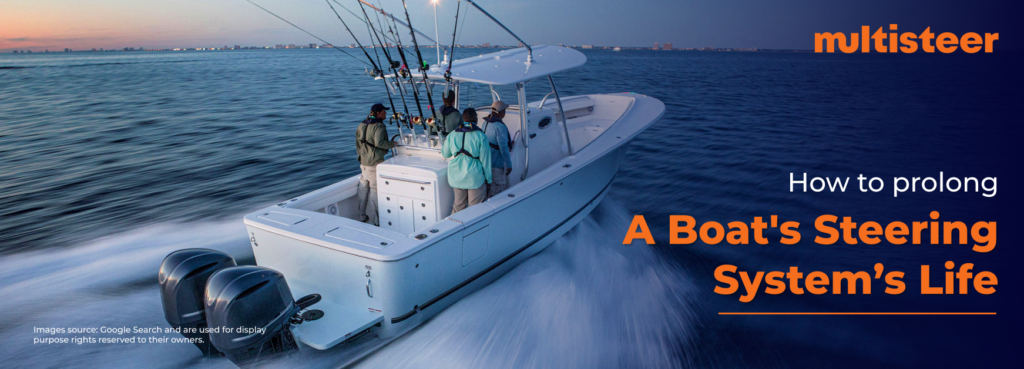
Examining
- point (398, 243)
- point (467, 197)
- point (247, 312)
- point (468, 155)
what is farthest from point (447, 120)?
point (247, 312)

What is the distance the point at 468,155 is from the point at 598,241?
2.34 m

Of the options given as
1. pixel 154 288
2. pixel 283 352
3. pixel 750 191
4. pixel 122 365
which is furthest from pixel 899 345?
pixel 154 288

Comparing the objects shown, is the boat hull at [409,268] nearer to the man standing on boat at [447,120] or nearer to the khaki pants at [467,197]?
the khaki pants at [467,197]

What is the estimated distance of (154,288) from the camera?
456 cm

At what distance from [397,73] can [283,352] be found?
241 cm

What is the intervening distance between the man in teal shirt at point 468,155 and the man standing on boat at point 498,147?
0.18 metres

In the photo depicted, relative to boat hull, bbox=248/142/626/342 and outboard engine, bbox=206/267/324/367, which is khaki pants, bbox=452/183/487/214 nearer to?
boat hull, bbox=248/142/626/342

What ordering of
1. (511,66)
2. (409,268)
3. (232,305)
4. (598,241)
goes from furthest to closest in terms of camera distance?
(598,241) < (511,66) < (409,268) < (232,305)

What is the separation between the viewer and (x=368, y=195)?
14.8 feet

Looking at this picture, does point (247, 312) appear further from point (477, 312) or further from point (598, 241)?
point (598, 241)

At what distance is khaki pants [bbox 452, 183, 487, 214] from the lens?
4072 mm

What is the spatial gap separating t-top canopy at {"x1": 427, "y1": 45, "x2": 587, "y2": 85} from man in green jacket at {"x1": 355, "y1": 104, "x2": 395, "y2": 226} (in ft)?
2.08

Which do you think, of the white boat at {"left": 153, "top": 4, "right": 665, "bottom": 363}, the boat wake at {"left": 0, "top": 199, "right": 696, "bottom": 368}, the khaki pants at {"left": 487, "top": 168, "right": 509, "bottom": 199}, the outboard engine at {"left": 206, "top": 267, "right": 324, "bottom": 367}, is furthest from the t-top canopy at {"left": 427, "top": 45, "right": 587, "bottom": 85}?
the outboard engine at {"left": 206, "top": 267, "right": 324, "bottom": 367}

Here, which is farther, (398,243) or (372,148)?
(372,148)
